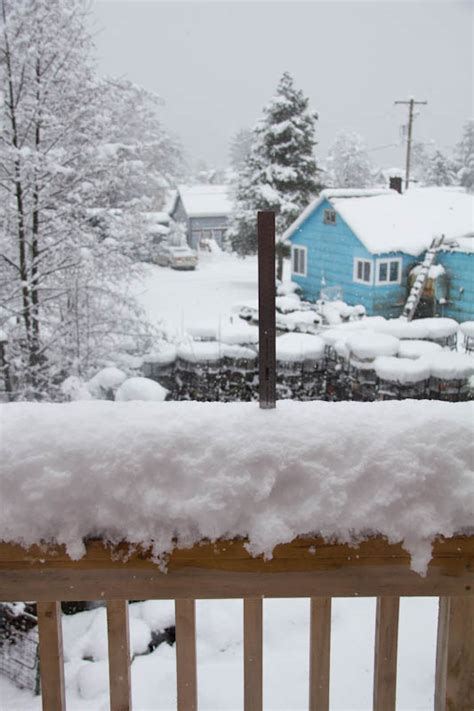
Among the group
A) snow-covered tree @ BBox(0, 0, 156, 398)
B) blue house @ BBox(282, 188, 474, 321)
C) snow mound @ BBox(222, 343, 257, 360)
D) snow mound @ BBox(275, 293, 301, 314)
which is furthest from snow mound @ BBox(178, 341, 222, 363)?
blue house @ BBox(282, 188, 474, 321)

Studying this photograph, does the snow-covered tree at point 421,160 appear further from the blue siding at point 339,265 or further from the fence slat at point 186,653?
the fence slat at point 186,653

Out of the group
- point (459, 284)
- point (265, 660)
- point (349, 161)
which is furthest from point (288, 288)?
point (349, 161)

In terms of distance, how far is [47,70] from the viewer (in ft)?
18.3

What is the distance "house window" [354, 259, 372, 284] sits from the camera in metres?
11.3

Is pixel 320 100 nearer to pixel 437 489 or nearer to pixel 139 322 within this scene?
pixel 139 322

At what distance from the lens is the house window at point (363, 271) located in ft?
37.2

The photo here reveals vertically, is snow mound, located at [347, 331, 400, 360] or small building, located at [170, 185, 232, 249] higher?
small building, located at [170, 185, 232, 249]

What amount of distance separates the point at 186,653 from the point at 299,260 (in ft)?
42.1

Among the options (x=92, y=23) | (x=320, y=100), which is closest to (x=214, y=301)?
(x=320, y=100)

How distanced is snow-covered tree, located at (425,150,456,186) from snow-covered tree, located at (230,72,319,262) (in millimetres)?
8431

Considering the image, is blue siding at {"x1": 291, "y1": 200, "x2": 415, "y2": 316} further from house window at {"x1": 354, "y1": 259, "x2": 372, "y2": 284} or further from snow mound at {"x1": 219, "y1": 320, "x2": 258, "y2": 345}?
snow mound at {"x1": 219, "y1": 320, "x2": 258, "y2": 345}

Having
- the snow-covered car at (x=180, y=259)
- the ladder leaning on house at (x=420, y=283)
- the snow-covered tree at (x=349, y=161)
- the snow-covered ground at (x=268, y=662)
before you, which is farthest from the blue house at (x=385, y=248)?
the snow-covered tree at (x=349, y=161)

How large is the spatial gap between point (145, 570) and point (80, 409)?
0.19 m

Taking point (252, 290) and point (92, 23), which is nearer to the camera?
point (92, 23)
